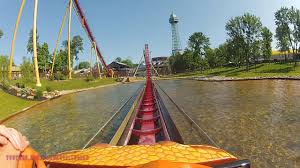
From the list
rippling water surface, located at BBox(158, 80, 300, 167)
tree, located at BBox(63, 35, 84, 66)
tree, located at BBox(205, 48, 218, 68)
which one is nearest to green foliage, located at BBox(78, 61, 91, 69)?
tree, located at BBox(63, 35, 84, 66)

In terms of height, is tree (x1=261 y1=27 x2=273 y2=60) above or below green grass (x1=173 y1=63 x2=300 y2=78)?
above

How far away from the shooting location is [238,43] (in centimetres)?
5516

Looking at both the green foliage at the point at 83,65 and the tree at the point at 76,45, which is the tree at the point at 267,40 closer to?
the tree at the point at 76,45

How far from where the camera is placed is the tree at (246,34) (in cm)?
5322

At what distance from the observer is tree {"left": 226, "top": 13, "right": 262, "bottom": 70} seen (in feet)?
175

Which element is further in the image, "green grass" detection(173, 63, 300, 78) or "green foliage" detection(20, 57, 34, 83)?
"green foliage" detection(20, 57, 34, 83)

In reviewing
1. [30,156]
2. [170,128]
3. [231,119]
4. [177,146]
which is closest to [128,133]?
[170,128]

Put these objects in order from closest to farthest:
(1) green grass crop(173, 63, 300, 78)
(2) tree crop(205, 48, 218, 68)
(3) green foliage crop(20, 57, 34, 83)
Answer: (1) green grass crop(173, 63, 300, 78), (3) green foliage crop(20, 57, 34, 83), (2) tree crop(205, 48, 218, 68)

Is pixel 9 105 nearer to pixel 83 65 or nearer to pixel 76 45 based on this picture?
pixel 76 45

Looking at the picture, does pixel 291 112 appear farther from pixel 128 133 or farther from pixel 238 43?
pixel 238 43

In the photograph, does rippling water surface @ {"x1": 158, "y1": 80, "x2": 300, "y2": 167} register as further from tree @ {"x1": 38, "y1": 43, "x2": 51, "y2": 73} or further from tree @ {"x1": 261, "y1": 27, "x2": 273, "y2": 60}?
tree @ {"x1": 38, "y1": 43, "x2": 51, "y2": 73}

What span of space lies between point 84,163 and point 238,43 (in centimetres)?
5670

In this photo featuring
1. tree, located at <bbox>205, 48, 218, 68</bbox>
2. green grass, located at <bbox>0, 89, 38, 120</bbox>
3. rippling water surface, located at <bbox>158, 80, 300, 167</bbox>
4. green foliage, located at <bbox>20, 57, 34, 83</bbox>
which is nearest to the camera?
rippling water surface, located at <bbox>158, 80, 300, 167</bbox>

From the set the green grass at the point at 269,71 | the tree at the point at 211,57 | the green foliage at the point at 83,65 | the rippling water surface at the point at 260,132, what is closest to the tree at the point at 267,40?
the green grass at the point at 269,71
